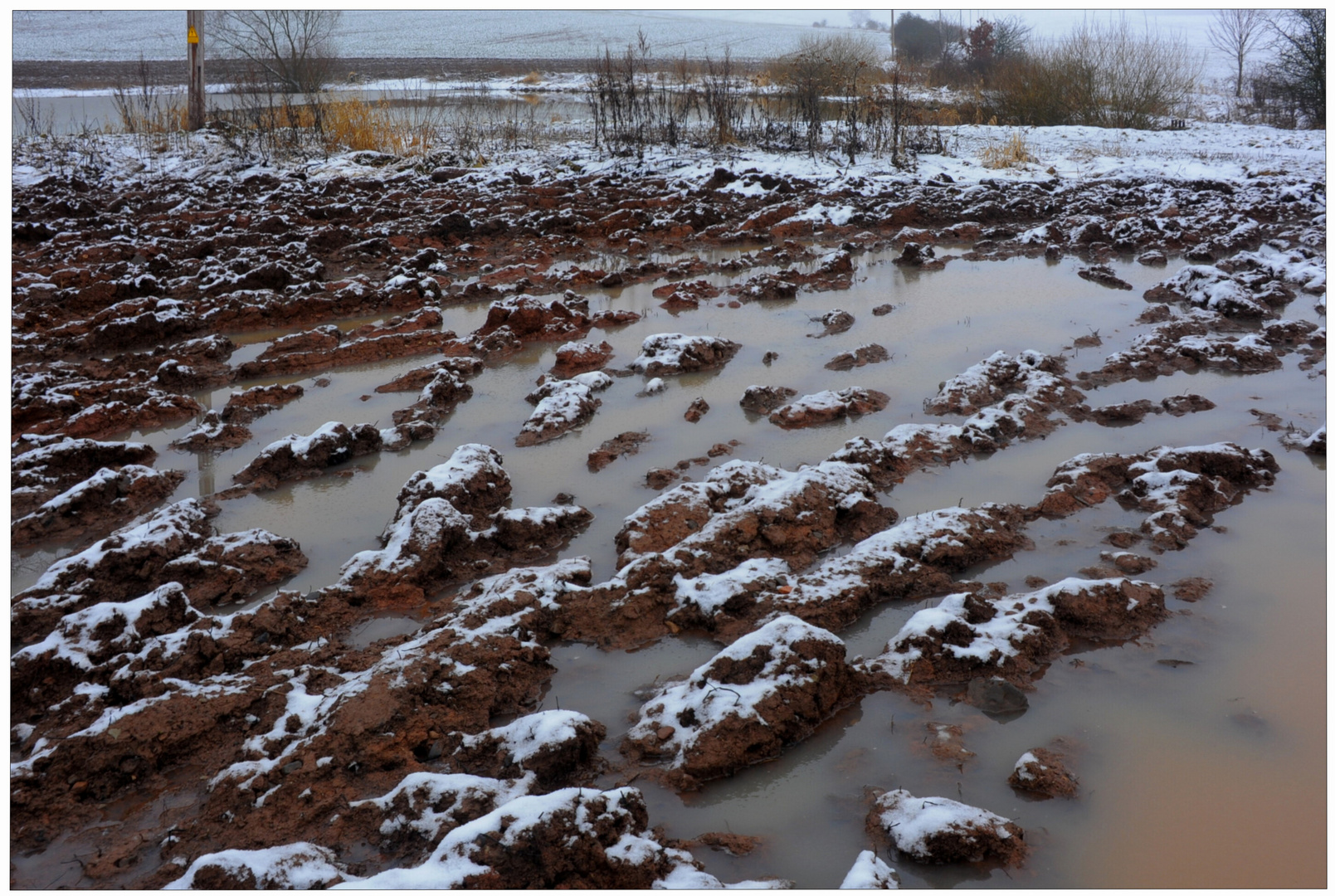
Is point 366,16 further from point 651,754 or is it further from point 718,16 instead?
point 651,754

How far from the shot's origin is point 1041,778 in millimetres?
3059

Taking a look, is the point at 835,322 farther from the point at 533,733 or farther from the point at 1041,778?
the point at 533,733

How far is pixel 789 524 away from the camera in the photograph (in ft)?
15.6

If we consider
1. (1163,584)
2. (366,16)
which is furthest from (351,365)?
(366,16)

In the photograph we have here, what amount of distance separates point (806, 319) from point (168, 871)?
23.7 ft

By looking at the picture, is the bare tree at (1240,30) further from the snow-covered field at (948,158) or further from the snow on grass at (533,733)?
the snow on grass at (533,733)

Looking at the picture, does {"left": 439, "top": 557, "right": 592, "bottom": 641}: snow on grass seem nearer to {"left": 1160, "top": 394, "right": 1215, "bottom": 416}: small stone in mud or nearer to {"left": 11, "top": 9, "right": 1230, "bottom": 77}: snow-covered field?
{"left": 1160, "top": 394, "right": 1215, "bottom": 416}: small stone in mud

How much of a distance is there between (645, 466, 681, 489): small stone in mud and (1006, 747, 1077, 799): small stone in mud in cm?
290

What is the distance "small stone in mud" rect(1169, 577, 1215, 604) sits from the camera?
13.6ft

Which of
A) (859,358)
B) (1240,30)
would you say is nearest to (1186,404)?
(859,358)

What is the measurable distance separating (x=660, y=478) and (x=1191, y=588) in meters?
3.11

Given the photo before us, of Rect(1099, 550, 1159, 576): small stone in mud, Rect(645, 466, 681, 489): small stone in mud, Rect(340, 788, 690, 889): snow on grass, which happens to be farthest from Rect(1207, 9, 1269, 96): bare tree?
Rect(340, 788, 690, 889): snow on grass

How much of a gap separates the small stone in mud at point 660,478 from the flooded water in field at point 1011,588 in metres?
0.15

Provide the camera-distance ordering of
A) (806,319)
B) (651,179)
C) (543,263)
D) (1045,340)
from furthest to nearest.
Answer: (651,179) < (543,263) < (806,319) < (1045,340)
